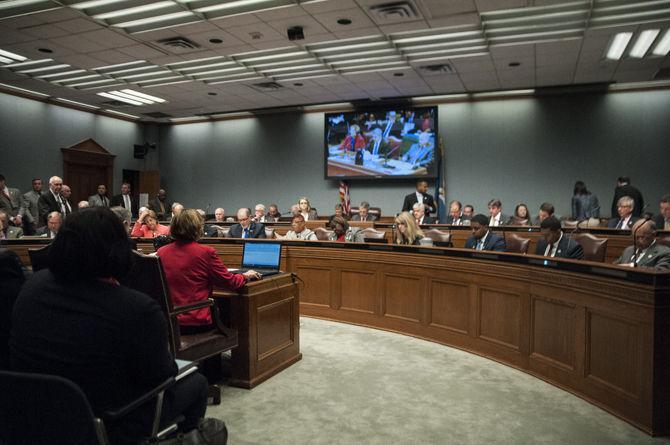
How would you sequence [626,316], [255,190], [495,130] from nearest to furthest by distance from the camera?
[626,316]
[495,130]
[255,190]

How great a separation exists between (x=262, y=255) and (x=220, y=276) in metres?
1.35

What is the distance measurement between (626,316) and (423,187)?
21.8 feet

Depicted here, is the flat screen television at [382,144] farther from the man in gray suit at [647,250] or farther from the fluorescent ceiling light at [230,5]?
the man in gray suit at [647,250]

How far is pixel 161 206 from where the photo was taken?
1249cm

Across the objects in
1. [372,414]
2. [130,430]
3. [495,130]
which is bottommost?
[372,414]

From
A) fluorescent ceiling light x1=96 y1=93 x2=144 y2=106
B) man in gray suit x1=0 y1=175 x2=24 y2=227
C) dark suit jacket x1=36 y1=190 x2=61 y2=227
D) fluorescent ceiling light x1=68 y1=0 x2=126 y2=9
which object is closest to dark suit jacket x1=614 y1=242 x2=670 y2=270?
fluorescent ceiling light x1=68 y1=0 x2=126 y2=9

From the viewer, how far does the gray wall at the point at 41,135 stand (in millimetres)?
10477

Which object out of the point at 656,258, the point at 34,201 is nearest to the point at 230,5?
the point at 656,258

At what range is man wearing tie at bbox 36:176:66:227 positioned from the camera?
28.2ft

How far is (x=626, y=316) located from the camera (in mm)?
2967

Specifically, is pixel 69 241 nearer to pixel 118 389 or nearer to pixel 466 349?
pixel 118 389

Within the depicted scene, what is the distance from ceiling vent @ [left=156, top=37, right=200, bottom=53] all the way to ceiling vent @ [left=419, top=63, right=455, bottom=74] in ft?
12.5

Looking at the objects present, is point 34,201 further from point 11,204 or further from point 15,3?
point 15,3

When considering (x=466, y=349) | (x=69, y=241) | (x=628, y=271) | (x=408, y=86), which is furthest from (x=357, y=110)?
(x=69, y=241)
